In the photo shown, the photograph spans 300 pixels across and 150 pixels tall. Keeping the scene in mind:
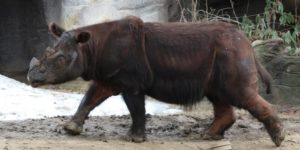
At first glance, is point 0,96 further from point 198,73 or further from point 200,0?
point 200,0

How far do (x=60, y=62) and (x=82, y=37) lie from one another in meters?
0.30

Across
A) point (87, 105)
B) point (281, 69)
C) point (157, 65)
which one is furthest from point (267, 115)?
point (281, 69)

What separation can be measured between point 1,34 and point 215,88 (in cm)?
858

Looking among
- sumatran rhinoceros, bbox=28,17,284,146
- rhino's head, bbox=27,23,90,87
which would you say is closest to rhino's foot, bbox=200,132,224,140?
sumatran rhinoceros, bbox=28,17,284,146

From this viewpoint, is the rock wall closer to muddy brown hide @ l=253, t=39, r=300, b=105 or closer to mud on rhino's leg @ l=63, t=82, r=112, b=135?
muddy brown hide @ l=253, t=39, r=300, b=105

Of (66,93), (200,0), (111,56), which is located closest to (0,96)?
(66,93)

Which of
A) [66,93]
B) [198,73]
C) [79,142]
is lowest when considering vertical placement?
[66,93]

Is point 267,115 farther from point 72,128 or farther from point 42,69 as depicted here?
point 42,69

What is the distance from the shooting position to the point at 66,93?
10000 millimetres

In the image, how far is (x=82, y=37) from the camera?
227 inches

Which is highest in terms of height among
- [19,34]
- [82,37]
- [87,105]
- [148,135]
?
[82,37]

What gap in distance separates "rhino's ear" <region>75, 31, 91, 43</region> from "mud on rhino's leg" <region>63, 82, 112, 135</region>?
0.55 metres

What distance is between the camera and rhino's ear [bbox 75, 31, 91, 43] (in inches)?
225

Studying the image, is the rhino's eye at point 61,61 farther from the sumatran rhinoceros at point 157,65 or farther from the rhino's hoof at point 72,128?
the rhino's hoof at point 72,128
